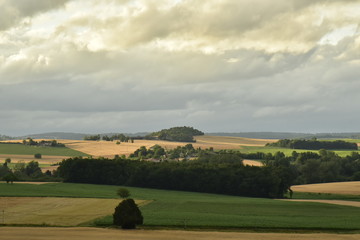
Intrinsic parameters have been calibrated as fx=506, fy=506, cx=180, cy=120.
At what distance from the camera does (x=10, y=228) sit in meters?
56.0

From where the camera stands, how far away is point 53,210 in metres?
71.6

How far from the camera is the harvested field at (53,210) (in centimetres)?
6172

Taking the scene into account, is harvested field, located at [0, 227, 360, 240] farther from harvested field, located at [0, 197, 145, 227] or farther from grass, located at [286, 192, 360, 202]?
grass, located at [286, 192, 360, 202]

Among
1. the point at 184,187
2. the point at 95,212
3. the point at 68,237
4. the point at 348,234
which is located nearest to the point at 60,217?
the point at 95,212

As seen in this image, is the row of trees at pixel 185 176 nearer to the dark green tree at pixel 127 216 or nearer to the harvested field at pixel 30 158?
the harvested field at pixel 30 158

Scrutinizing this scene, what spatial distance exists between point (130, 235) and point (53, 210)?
911 inches

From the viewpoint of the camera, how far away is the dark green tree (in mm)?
56844

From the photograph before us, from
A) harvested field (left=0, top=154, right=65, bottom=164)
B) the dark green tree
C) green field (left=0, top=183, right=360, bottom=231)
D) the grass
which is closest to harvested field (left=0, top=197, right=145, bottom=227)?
green field (left=0, top=183, right=360, bottom=231)

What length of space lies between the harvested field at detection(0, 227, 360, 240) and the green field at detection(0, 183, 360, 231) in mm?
4065

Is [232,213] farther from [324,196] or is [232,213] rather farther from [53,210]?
[324,196]

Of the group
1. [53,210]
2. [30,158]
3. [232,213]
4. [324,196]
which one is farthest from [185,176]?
[30,158]

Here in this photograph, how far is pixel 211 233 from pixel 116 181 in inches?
2815

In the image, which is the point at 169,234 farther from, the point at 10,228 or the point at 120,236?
the point at 10,228

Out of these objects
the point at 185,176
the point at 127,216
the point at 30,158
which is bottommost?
the point at 127,216
